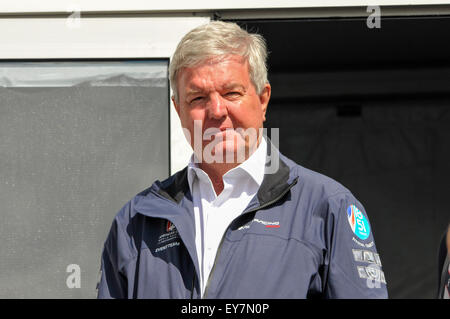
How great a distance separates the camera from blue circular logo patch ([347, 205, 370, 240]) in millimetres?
1787

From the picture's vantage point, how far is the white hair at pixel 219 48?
188 centimetres

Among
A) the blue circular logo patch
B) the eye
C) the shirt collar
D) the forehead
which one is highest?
the forehead

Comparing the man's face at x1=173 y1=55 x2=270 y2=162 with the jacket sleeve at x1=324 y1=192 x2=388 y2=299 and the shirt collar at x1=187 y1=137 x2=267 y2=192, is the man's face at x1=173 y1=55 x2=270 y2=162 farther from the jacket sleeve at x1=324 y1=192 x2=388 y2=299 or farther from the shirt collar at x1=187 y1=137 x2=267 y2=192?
the jacket sleeve at x1=324 y1=192 x2=388 y2=299

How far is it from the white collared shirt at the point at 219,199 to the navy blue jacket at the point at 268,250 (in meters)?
0.04

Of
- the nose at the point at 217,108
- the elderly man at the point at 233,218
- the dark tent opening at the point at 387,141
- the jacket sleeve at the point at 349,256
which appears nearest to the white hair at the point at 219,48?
the elderly man at the point at 233,218

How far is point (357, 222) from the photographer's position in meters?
1.81

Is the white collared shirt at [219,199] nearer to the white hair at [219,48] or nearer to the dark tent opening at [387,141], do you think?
the white hair at [219,48]

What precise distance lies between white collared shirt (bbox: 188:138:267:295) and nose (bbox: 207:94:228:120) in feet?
0.54

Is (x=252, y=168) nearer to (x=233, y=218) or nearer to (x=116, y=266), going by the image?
(x=233, y=218)

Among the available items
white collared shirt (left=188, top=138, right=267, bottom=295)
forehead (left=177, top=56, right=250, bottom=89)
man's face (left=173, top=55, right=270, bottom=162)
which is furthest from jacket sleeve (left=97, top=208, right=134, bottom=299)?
forehead (left=177, top=56, right=250, bottom=89)

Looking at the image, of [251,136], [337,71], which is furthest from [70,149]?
[337,71]

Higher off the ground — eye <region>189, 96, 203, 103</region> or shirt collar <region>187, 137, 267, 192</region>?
eye <region>189, 96, 203, 103</region>

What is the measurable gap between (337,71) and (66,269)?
3263 millimetres
